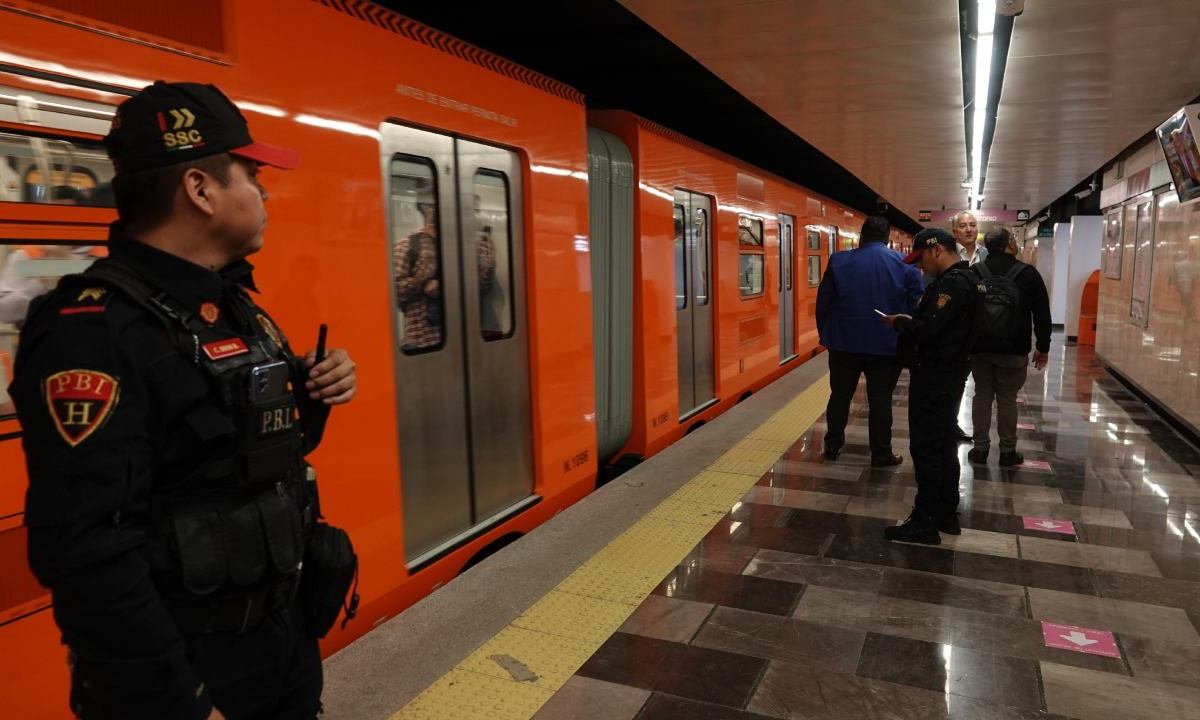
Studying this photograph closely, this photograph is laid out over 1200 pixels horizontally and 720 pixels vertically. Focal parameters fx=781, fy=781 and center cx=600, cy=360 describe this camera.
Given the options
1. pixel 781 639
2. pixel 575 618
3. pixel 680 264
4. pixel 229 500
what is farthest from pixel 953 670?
pixel 680 264

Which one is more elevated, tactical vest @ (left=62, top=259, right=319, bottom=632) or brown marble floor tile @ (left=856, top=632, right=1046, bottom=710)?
tactical vest @ (left=62, top=259, right=319, bottom=632)

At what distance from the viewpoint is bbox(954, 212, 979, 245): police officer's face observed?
16.9 feet

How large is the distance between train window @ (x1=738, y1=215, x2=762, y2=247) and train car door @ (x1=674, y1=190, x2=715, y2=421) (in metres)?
0.96

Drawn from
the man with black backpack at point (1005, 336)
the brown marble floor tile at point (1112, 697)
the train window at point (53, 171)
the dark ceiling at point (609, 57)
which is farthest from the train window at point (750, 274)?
Result: the train window at point (53, 171)

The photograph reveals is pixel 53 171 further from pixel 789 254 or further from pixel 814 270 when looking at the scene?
pixel 814 270

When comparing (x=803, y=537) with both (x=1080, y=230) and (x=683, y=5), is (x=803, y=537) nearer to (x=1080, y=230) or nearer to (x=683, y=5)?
(x=683, y=5)

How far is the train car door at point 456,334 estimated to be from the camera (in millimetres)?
3410

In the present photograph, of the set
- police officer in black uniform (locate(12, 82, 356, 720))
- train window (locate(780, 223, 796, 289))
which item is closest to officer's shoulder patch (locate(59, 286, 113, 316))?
police officer in black uniform (locate(12, 82, 356, 720))

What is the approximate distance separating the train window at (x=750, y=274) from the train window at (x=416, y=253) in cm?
520

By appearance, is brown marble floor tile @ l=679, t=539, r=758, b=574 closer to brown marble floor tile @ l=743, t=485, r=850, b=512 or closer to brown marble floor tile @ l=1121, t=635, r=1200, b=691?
brown marble floor tile @ l=743, t=485, r=850, b=512

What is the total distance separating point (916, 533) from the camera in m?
4.18

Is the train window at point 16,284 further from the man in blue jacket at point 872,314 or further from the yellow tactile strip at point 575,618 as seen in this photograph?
the man in blue jacket at point 872,314

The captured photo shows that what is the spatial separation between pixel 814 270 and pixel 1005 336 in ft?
23.9

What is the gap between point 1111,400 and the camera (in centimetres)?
882
